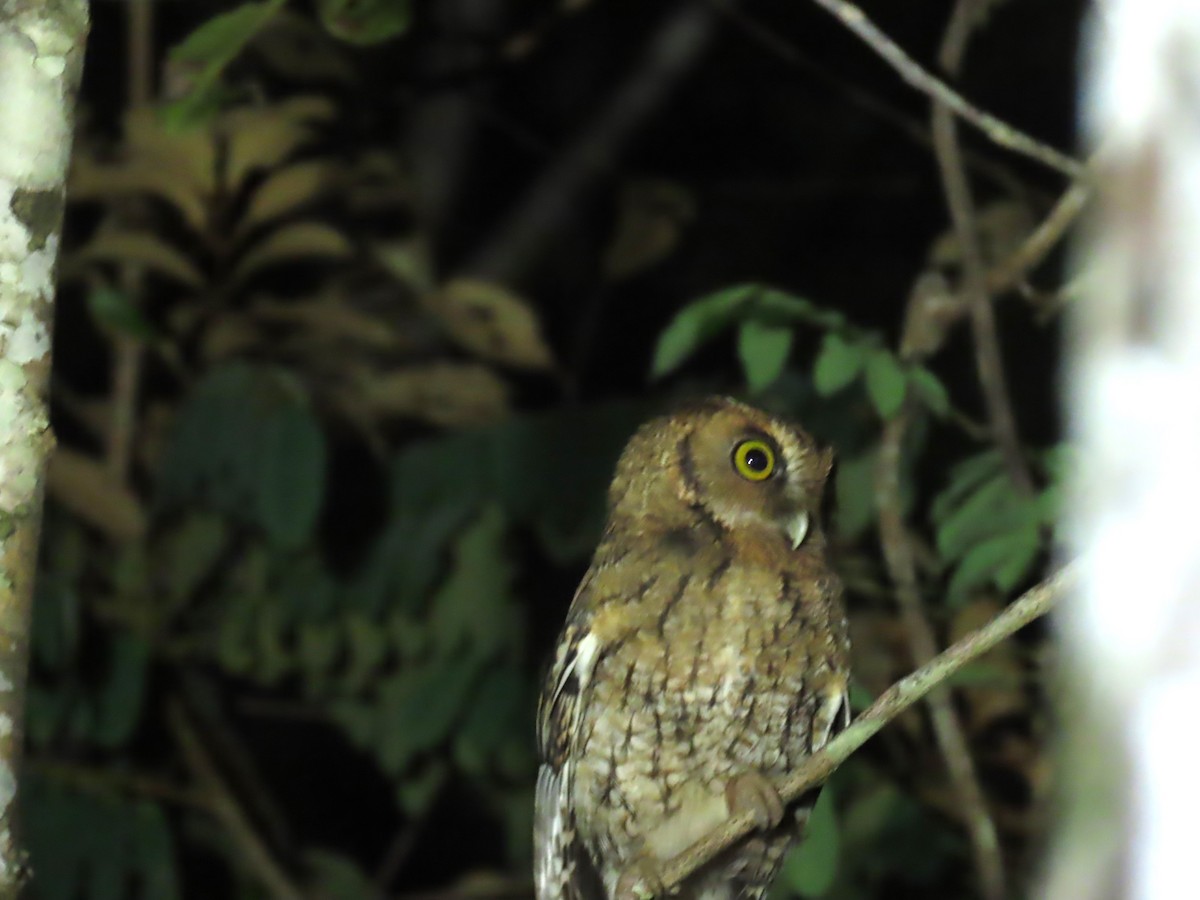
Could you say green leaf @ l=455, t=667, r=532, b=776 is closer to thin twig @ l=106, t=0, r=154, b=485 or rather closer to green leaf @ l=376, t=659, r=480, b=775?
green leaf @ l=376, t=659, r=480, b=775

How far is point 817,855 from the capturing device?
5.44ft

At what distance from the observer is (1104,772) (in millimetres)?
618

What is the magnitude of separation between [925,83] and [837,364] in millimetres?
305

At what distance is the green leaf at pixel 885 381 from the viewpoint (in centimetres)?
145

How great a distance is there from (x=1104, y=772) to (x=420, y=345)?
84.9 inches

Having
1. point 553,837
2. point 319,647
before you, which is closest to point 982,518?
point 553,837

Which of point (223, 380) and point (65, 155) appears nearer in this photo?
point (65, 155)

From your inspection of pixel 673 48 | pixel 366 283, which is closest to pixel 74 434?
pixel 366 283

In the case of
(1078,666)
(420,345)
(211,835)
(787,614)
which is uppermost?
(420,345)

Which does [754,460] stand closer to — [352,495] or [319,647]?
[319,647]

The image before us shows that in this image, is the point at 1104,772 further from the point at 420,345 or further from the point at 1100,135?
the point at 420,345

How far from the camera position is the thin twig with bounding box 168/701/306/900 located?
272 cm

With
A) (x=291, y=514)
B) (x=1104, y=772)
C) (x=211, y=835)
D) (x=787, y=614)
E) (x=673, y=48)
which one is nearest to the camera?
(x=1104, y=772)

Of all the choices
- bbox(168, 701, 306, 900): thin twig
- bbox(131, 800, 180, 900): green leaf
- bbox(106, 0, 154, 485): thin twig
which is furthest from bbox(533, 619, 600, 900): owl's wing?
bbox(106, 0, 154, 485): thin twig
